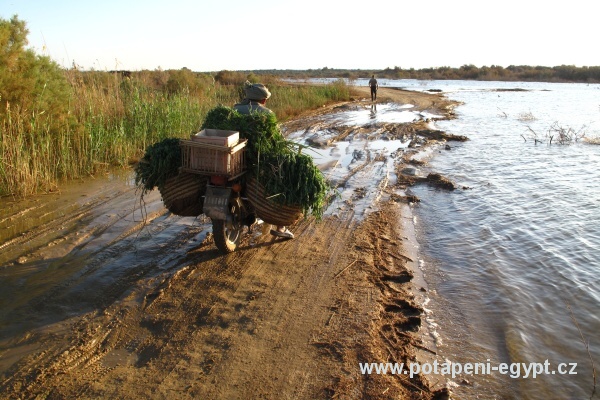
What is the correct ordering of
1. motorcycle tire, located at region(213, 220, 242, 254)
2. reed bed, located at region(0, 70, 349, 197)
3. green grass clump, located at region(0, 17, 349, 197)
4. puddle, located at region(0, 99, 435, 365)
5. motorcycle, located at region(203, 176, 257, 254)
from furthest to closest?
green grass clump, located at region(0, 17, 349, 197) → reed bed, located at region(0, 70, 349, 197) → motorcycle tire, located at region(213, 220, 242, 254) → motorcycle, located at region(203, 176, 257, 254) → puddle, located at region(0, 99, 435, 365)

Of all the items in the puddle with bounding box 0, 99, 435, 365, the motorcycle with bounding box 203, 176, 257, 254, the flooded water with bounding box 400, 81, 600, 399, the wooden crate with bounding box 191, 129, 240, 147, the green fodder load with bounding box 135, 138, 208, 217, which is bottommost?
the flooded water with bounding box 400, 81, 600, 399

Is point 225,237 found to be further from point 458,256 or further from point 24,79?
point 24,79

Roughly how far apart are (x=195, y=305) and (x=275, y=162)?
1857 mm

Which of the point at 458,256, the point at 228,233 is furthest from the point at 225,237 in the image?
the point at 458,256

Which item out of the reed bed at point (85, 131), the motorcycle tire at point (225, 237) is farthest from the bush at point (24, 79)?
the motorcycle tire at point (225, 237)

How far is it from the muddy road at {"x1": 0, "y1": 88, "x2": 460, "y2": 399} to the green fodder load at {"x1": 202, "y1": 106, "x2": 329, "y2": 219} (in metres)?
0.88

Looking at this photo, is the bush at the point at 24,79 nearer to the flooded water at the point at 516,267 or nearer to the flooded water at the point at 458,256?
the flooded water at the point at 458,256

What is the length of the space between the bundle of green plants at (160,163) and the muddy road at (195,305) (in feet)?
3.30

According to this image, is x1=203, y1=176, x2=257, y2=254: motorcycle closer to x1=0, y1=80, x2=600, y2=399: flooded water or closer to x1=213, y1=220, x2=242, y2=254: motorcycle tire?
x1=213, y1=220, x2=242, y2=254: motorcycle tire

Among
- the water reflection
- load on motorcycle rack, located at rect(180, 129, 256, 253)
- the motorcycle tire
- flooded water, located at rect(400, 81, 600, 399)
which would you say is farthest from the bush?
the water reflection

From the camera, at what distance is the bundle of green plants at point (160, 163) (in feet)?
17.2

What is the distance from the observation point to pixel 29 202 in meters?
7.50

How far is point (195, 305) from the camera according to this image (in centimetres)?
452

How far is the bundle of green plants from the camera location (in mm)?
5250
